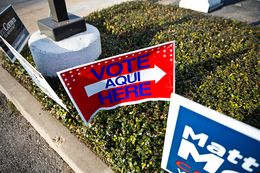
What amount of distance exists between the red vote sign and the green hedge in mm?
688

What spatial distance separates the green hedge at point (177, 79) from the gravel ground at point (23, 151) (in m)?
0.55

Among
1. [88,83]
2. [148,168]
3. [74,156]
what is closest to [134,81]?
[88,83]

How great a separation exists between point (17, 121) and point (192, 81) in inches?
133

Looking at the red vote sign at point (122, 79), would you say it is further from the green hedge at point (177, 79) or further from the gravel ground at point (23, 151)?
the gravel ground at point (23, 151)

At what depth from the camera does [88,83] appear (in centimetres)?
242

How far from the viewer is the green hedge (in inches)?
120

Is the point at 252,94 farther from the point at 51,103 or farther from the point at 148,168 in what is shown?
the point at 51,103

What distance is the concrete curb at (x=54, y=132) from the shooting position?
3172mm

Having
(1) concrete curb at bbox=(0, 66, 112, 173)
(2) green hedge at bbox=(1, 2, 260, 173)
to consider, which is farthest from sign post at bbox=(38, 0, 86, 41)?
(1) concrete curb at bbox=(0, 66, 112, 173)

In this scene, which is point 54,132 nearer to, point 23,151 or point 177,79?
point 23,151

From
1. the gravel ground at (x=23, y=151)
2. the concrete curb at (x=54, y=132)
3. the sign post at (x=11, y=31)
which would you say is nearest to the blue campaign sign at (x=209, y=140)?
the concrete curb at (x=54, y=132)

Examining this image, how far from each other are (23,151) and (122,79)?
2.43 meters

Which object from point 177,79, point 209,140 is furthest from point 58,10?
point 209,140

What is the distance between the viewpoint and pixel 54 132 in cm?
368
